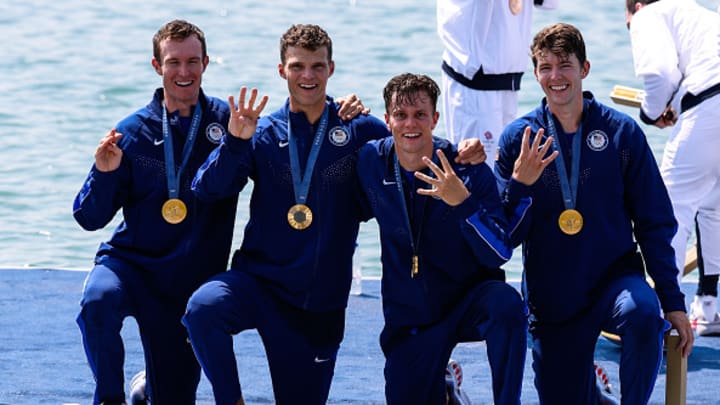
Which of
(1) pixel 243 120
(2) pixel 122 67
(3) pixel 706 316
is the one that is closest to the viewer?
(1) pixel 243 120

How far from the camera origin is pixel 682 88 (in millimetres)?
6355

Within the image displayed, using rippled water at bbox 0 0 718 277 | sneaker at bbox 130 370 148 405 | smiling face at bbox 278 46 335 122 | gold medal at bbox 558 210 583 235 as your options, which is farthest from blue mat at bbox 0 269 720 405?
rippled water at bbox 0 0 718 277

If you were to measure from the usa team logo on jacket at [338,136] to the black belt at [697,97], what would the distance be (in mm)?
1694

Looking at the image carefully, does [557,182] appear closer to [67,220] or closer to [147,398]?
[147,398]

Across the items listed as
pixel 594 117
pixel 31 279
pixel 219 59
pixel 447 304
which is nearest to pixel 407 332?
pixel 447 304

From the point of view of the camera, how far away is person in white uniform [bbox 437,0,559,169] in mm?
6598

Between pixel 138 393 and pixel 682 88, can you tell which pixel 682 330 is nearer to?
pixel 682 88

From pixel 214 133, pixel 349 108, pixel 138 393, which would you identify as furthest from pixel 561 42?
pixel 138 393

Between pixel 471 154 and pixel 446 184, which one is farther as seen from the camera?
pixel 471 154

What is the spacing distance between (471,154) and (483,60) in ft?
5.12

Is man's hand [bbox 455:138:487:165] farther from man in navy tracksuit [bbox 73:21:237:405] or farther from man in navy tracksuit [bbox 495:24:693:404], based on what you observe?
man in navy tracksuit [bbox 73:21:237:405]

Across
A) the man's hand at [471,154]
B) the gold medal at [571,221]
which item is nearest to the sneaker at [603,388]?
the gold medal at [571,221]

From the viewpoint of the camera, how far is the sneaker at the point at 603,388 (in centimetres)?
545

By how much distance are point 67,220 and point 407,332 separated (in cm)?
502
